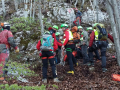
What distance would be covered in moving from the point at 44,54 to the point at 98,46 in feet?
8.40

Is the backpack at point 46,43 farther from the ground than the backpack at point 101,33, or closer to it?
closer to it

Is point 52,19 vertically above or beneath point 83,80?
above

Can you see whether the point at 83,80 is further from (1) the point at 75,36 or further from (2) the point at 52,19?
(2) the point at 52,19

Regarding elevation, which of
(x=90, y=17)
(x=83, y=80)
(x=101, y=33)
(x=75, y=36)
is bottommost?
(x=83, y=80)

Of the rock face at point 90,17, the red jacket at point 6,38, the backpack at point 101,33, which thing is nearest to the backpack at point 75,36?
the backpack at point 101,33

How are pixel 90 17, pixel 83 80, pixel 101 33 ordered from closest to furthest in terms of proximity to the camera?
pixel 83 80, pixel 101 33, pixel 90 17

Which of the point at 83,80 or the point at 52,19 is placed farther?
the point at 52,19

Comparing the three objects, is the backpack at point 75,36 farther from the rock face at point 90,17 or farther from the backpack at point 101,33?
the rock face at point 90,17

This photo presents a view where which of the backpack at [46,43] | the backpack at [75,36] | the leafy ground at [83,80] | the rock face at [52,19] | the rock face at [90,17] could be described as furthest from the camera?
the rock face at [90,17]

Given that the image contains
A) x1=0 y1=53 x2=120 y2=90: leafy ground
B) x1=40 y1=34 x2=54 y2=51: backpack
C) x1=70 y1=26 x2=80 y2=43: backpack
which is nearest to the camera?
x1=0 y1=53 x2=120 y2=90: leafy ground

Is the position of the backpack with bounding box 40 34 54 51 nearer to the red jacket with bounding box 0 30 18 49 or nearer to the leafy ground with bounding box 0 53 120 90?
the red jacket with bounding box 0 30 18 49

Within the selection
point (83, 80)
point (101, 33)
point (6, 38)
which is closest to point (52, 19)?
point (101, 33)

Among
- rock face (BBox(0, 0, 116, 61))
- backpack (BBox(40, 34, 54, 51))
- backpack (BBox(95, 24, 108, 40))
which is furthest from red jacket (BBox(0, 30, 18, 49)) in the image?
rock face (BBox(0, 0, 116, 61))

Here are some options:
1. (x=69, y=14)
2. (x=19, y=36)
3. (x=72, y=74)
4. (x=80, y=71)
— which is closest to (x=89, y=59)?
(x=80, y=71)
